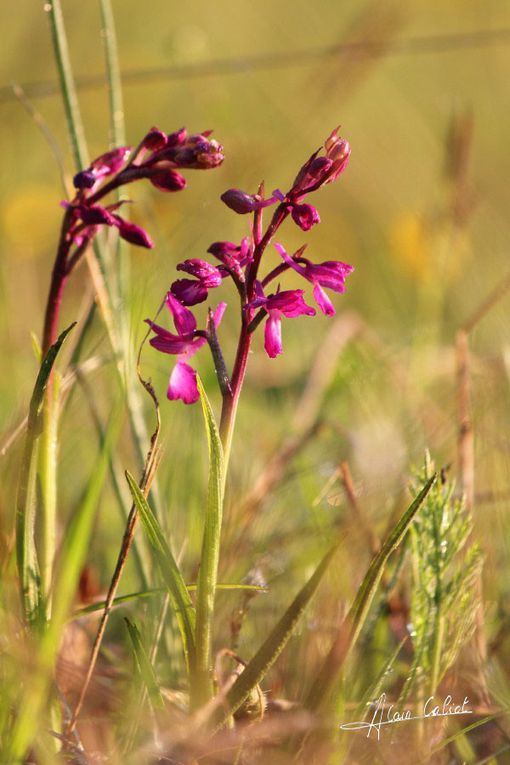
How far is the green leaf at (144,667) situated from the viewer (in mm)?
767

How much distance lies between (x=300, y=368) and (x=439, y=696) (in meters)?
1.50

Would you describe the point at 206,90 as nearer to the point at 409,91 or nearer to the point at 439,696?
the point at 439,696

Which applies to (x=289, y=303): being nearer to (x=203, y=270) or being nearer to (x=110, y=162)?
(x=203, y=270)

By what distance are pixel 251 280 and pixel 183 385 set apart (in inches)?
4.6

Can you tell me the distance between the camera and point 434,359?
6.83 ft

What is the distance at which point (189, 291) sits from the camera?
804 mm

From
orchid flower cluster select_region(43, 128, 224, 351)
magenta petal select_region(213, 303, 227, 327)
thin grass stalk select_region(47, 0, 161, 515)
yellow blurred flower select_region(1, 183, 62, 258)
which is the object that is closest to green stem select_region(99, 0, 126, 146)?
thin grass stalk select_region(47, 0, 161, 515)

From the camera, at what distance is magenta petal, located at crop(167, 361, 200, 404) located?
813mm

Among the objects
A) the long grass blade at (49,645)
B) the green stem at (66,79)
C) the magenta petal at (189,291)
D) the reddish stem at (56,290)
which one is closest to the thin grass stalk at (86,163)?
the green stem at (66,79)

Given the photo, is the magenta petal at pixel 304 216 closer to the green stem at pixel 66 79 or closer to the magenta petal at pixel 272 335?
the magenta petal at pixel 272 335

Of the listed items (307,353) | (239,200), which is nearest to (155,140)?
(239,200)

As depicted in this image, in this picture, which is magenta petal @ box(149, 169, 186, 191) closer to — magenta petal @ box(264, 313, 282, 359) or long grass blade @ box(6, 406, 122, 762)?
magenta petal @ box(264, 313, 282, 359)

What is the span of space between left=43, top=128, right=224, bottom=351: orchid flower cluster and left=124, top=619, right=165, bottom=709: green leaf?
1.00ft

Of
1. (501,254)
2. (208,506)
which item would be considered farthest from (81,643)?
(501,254)
